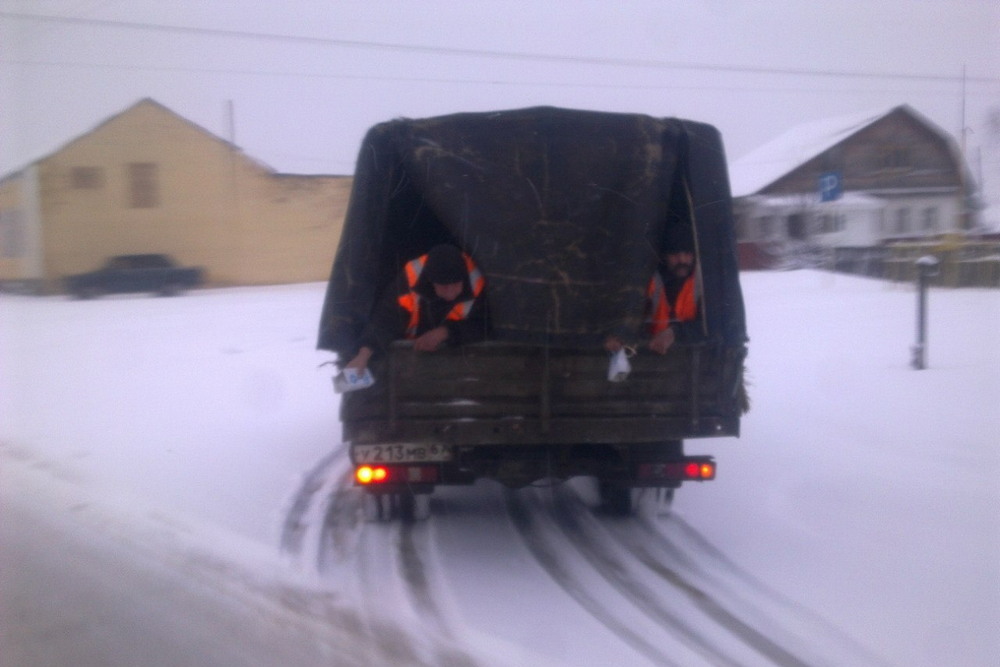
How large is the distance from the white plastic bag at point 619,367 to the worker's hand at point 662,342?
0.18 meters

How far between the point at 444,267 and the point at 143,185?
25.0m

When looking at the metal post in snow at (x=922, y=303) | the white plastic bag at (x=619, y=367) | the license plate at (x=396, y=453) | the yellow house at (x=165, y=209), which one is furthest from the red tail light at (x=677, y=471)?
the yellow house at (x=165, y=209)

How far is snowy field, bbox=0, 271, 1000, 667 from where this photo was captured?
4.62m

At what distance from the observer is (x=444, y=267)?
593 cm

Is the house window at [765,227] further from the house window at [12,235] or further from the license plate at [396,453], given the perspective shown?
the license plate at [396,453]

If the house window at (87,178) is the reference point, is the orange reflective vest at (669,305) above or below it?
below

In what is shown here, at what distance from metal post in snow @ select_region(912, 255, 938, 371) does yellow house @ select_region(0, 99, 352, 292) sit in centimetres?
1623

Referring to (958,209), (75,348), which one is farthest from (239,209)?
(958,209)

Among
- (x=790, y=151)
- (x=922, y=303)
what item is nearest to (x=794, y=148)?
(x=790, y=151)

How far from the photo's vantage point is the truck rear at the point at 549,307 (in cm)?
552

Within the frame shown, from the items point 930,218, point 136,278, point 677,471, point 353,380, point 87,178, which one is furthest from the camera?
point 930,218

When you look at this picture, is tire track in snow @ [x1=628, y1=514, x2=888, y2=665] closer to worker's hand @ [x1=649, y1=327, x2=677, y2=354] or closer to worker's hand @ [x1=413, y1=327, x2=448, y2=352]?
worker's hand @ [x1=649, y1=327, x2=677, y2=354]

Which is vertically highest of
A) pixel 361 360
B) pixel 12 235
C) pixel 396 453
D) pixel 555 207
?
pixel 12 235

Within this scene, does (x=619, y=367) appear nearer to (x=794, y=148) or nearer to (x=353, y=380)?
(x=353, y=380)
